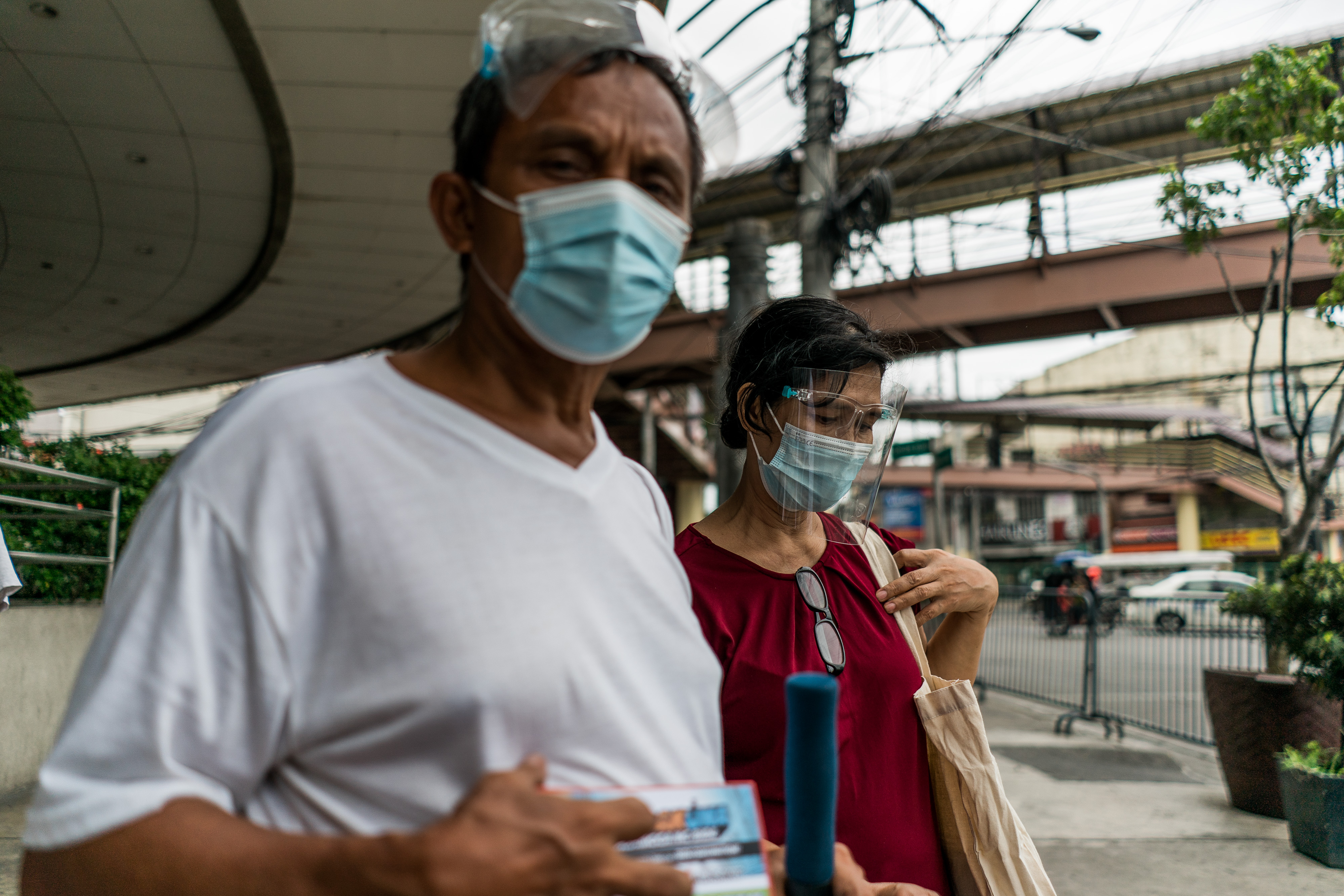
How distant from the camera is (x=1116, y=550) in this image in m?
39.2

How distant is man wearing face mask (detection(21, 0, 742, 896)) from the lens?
0.73 m

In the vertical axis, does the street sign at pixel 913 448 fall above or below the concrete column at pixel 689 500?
below

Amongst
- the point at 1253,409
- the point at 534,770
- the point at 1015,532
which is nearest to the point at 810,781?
the point at 534,770

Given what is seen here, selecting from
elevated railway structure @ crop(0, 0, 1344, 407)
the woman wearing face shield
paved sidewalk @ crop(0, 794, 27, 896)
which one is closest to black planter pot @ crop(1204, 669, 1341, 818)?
elevated railway structure @ crop(0, 0, 1344, 407)

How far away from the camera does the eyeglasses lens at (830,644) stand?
72.0 inches

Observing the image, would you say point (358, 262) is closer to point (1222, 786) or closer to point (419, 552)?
point (1222, 786)

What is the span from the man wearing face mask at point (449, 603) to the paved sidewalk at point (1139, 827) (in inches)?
171

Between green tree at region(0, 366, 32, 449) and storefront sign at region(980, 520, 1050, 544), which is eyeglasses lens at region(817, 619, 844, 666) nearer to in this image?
green tree at region(0, 366, 32, 449)

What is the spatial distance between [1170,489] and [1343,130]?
34595 mm

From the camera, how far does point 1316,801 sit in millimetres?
4805

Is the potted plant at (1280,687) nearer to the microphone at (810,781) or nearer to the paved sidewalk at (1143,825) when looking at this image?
the paved sidewalk at (1143,825)

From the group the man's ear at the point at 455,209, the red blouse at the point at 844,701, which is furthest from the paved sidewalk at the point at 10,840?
the man's ear at the point at 455,209

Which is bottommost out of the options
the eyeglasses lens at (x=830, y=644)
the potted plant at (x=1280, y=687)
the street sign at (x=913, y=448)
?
the potted plant at (x=1280, y=687)

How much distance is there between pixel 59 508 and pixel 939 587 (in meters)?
6.08
